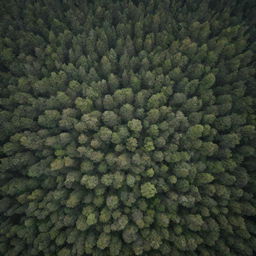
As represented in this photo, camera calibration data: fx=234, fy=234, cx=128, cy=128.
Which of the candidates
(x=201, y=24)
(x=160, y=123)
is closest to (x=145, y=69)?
(x=160, y=123)

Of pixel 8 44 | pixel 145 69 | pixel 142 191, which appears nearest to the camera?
pixel 142 191

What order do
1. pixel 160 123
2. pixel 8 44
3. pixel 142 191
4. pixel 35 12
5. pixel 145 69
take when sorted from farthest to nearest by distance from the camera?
1. pixel 35 12
2. pixel 8 44
3. pixel 145 69
4. pixel 160 123
5. pixel 142 191

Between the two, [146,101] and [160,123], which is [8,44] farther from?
[160,123]

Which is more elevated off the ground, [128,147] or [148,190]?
[128,147]

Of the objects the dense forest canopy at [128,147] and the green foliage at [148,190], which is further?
the dense forest canopy at [128,147]

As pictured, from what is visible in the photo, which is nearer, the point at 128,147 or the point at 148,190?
the point at 148,190

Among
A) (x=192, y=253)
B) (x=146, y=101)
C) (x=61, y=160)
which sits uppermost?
(x=146, y=101)

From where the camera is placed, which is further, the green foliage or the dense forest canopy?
the dense forest canopy

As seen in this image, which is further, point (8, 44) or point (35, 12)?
point (35, 12)
